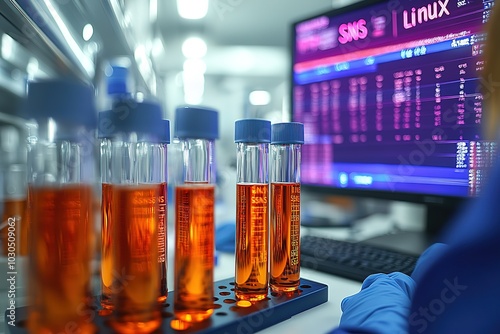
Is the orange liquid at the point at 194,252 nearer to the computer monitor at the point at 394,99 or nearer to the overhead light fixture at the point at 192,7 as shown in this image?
the computer monitor at the point at 394,99

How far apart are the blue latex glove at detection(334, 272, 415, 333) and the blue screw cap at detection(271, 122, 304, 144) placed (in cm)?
25

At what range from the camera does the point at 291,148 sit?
672 millimetres

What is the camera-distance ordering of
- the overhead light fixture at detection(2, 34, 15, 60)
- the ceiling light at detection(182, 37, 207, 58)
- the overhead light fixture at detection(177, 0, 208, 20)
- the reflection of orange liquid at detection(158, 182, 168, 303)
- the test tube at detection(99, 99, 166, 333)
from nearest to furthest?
the test tube at detection(99, 99, 166, 333), the reflection of orange liquid at detection(158, 182, 168, 303), the overhead light fixture at detection(2, 34, 15, 60), the overhead light fixture at detection(177, 0, 208, 20), the ceiling light at detection(182, 37, 207, 58)

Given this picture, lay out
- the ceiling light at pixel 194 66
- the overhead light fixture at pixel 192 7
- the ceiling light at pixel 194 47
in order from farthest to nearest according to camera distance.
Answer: the ceiling light at pixel 194 66 < the ceiling light at pixel 194 47 < the overhead light fixture at pixel 192 7

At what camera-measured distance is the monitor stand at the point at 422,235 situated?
1002mm

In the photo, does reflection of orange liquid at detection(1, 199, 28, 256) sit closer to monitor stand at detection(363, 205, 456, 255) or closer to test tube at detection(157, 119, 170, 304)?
test tube at detection(157, 119, 170, 304)

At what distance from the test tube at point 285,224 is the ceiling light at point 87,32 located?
606mm

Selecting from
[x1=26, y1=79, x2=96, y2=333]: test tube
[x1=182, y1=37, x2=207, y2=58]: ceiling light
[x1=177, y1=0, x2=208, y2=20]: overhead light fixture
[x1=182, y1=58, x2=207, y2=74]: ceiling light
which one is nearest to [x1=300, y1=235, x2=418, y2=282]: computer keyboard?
[x1=26, y1=79, x2=96, y2=333]: test tube

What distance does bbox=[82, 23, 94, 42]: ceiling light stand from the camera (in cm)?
94

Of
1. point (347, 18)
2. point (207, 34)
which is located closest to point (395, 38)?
point (347, 18)

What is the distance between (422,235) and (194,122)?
2.92 ft

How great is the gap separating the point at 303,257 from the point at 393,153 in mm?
341

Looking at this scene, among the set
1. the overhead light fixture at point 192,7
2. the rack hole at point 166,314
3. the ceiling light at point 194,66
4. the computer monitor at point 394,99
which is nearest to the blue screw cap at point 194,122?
the rack hole at point 166,314

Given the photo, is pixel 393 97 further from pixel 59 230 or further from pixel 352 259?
pixel 59 230
